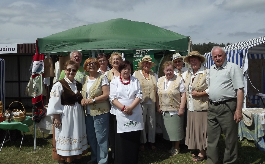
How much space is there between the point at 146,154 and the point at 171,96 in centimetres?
114

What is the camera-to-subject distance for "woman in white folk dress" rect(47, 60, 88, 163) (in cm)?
318

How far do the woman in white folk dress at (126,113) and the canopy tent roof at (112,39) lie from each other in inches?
54.3

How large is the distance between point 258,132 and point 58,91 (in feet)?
12.1

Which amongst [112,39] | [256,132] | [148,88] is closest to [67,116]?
[148,88]

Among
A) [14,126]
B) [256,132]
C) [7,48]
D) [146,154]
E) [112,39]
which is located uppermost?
[7,48]

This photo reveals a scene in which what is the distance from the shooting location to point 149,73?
14.0 ft

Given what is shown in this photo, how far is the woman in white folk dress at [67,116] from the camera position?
3180 mm

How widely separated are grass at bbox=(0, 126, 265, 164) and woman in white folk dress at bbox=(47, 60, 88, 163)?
23.5 inches

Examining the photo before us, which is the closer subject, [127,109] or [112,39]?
[127,109]

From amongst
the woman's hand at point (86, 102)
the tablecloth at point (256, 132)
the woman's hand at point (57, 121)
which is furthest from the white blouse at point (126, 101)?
the tablecloth at point (256, 132)

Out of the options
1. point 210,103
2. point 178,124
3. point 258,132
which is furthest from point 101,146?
point 258,132

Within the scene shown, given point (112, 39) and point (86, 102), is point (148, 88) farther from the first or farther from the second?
point (112, 39)

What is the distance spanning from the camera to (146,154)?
4.12m

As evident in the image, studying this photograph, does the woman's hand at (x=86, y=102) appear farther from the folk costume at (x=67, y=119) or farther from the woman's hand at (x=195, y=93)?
the woman's hand at (x=195, y=93)
